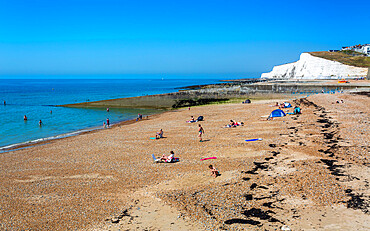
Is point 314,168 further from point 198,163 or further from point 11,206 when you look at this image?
point 11,206

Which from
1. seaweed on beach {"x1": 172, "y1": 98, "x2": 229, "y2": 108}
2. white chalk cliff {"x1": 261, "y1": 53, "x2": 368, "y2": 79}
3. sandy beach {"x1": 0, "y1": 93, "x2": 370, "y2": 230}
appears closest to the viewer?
sandy beach {"x1": 0, "y1": 93, "x2": 370, "y2": 230}

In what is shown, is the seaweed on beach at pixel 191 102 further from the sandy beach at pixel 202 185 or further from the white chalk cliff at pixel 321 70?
the white chalk cliff at pixel 321 70

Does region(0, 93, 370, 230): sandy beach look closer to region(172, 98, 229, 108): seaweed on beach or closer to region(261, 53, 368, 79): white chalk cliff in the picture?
region(172, 98, 229, 108): seaweed on beach

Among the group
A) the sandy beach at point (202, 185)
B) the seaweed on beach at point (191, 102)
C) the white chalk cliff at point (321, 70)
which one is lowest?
the sandy beach at point (202, 185)

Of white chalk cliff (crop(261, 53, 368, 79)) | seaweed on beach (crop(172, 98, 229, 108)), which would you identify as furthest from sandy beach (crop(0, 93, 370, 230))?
white chalk cliff (crop(261, 53, 368, 79))

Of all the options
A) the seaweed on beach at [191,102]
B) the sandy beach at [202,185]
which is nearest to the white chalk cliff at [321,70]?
the seaweed on beach at [191,102]

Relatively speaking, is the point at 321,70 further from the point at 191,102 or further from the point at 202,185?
the point at 202,185

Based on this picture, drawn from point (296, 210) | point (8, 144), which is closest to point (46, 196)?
point (296, 210)

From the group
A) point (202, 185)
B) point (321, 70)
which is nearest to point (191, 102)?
point (202, 185)

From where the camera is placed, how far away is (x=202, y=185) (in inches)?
464

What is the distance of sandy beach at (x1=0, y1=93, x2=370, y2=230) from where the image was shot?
346 inches

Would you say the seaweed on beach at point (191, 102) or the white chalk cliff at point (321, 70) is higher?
the white chalk cliff at point (321, 70)

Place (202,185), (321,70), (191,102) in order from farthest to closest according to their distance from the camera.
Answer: (321,70) → (191,102) → (202,185)

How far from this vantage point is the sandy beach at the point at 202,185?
346 inches
